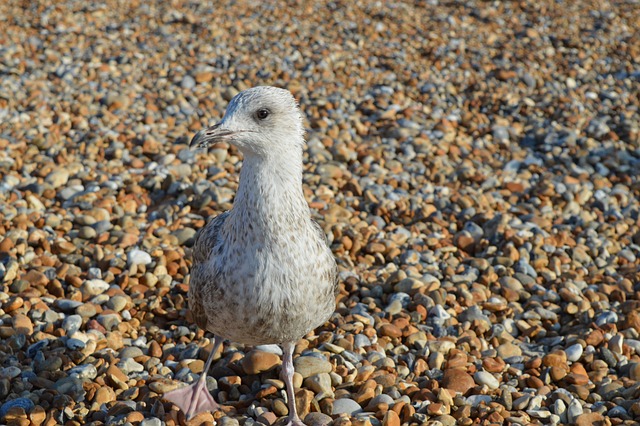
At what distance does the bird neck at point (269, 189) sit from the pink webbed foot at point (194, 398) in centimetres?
128

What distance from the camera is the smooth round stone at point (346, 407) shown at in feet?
14.7

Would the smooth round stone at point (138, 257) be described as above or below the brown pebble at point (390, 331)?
above

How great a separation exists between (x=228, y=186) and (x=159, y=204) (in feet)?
2.30

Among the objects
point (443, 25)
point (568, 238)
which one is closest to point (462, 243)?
point (568, 238)

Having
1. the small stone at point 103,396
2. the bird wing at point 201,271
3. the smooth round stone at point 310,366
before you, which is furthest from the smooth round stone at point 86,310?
the smooth round stone at point 310,366

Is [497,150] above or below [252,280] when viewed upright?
below

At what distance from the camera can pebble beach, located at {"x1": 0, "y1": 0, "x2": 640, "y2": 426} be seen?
469cm

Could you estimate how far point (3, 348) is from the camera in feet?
15.5

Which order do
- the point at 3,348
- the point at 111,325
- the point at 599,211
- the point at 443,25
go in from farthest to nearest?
the point at 443,25 → the point at 599,211 → the point at 111,325 → the point at 3,348

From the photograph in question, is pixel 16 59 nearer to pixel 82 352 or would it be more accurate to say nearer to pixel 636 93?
pixel 82 352

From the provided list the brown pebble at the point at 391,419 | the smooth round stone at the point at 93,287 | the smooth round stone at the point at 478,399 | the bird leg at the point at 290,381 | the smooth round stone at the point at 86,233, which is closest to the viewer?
the brown pebble at the point at 391,419

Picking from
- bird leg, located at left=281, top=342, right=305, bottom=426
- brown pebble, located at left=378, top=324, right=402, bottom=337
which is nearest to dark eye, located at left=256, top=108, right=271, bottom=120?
bird leg, located at left=281, top=342, right=305, bottom=426

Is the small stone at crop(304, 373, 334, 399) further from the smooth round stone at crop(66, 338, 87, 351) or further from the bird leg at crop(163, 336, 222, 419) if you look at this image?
the smooth round stone at crop(66, 338, 87, 351)

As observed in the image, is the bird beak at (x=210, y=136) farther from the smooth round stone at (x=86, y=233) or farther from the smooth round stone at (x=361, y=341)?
the smooth round stone at (x=86, y=233)
